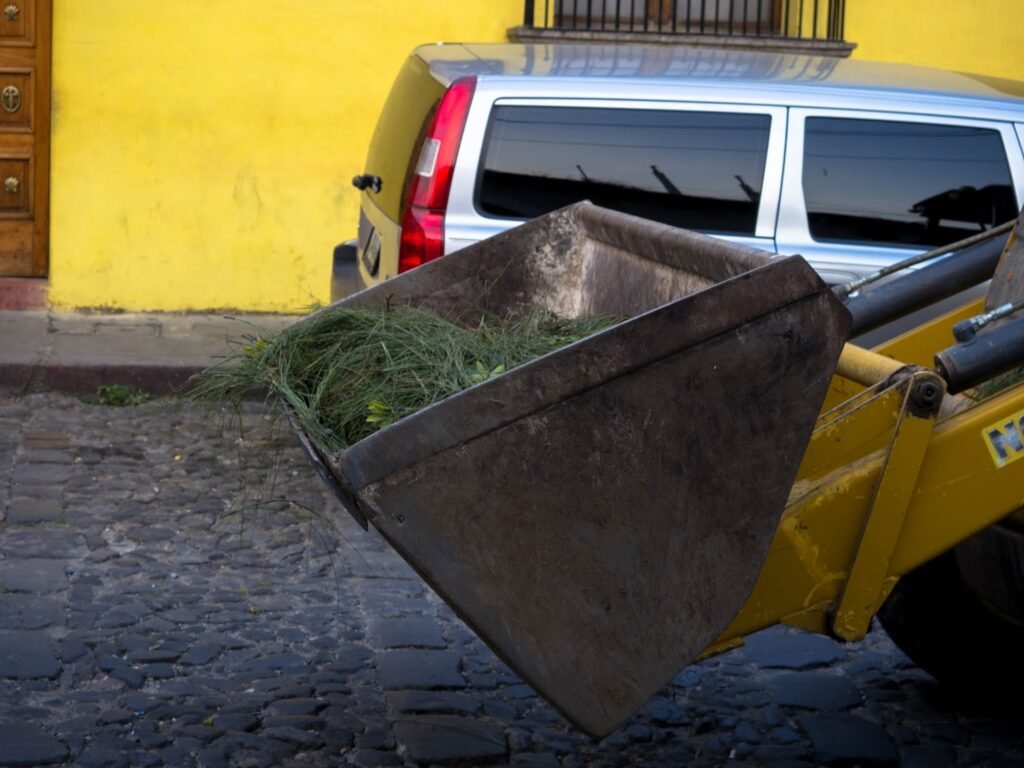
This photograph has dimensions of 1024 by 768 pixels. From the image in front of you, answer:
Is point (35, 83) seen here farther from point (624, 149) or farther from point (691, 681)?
point (691, 681)

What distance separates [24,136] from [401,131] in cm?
390

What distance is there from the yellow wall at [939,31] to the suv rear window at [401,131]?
167 inches

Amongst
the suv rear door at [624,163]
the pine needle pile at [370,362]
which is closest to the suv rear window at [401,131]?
the suv rear door at [624,163]

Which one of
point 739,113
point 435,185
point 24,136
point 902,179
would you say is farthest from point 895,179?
point 24,136

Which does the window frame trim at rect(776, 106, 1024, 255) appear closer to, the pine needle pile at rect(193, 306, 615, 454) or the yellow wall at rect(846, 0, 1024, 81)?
the pine needle pile at rect(193, 306, 615, 454)

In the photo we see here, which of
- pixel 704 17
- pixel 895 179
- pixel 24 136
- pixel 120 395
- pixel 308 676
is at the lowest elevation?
pixel 120 395

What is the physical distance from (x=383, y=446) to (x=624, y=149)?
3.56m

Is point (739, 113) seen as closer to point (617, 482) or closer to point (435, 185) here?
point (435, 185)

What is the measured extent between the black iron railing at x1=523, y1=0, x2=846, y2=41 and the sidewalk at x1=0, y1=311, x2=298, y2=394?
2661 millimetres

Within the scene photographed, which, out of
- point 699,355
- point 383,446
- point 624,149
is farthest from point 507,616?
point 624,149

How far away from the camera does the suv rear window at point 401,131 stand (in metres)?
6.40

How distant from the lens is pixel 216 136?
9.70 metres

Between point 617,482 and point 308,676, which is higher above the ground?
point 617,482

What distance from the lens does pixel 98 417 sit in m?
7.78
